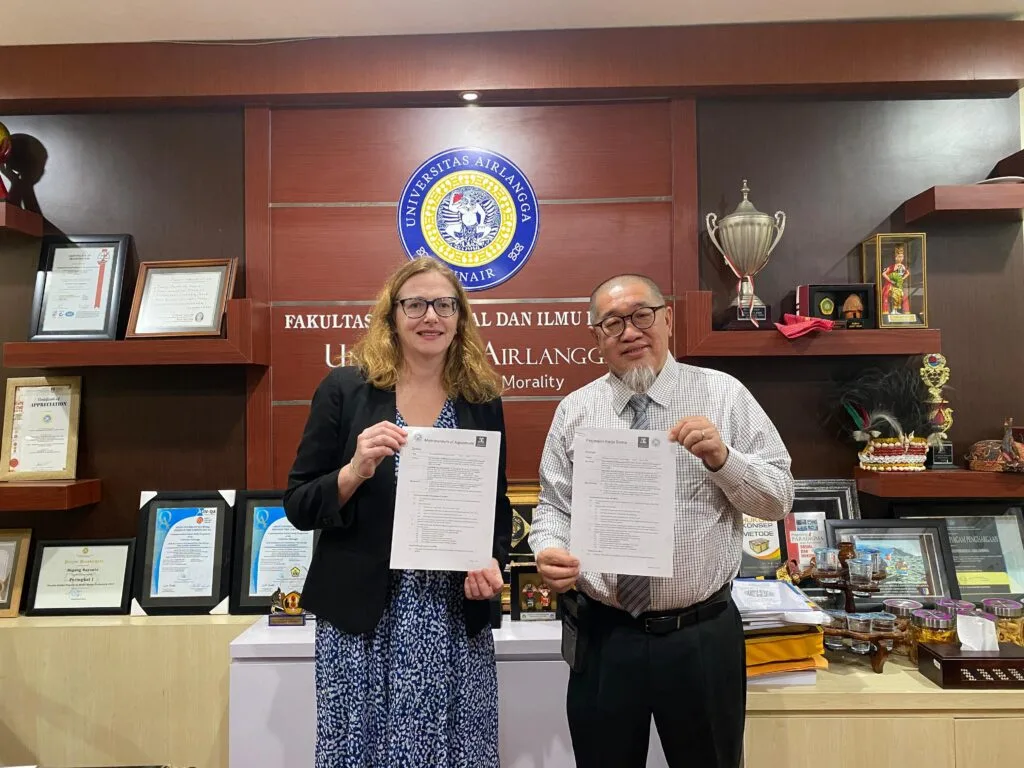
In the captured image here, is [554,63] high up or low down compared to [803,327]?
up

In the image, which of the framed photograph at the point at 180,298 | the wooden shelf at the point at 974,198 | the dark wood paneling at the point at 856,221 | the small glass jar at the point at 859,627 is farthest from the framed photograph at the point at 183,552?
the wooden shelf at the point at 974,198

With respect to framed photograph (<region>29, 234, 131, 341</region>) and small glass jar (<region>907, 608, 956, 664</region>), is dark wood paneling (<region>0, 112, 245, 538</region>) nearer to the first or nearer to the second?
framed photograph (<region>29, 234, 131, 341</region>)

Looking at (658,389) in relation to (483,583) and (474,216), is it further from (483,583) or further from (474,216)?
(474,216)

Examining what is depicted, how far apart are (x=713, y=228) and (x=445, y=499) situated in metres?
1.59

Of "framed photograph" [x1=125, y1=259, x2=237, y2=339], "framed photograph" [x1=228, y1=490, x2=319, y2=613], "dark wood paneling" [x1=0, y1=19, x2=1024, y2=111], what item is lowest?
"framed photograph" [x1=228, y1=490, x2=319, y2=613]

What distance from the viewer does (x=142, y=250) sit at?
8.48ft

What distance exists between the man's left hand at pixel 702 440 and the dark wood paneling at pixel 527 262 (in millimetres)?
1220

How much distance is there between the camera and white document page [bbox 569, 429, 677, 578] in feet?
4.61

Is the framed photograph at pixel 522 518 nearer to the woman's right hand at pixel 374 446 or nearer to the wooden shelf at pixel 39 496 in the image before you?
the woman's right hand at pixel 374 446

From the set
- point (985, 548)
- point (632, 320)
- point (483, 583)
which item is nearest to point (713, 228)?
point (632, 320)

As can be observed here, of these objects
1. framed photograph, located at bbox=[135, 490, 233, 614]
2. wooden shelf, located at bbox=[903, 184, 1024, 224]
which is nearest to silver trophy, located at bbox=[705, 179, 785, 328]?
wooden shelf, located at bbox=[903, 184, 1024, 224]

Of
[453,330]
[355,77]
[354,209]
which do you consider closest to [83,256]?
[354,209]

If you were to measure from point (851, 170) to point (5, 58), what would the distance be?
3.21 meters

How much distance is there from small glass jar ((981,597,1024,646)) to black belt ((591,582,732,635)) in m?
1.25
